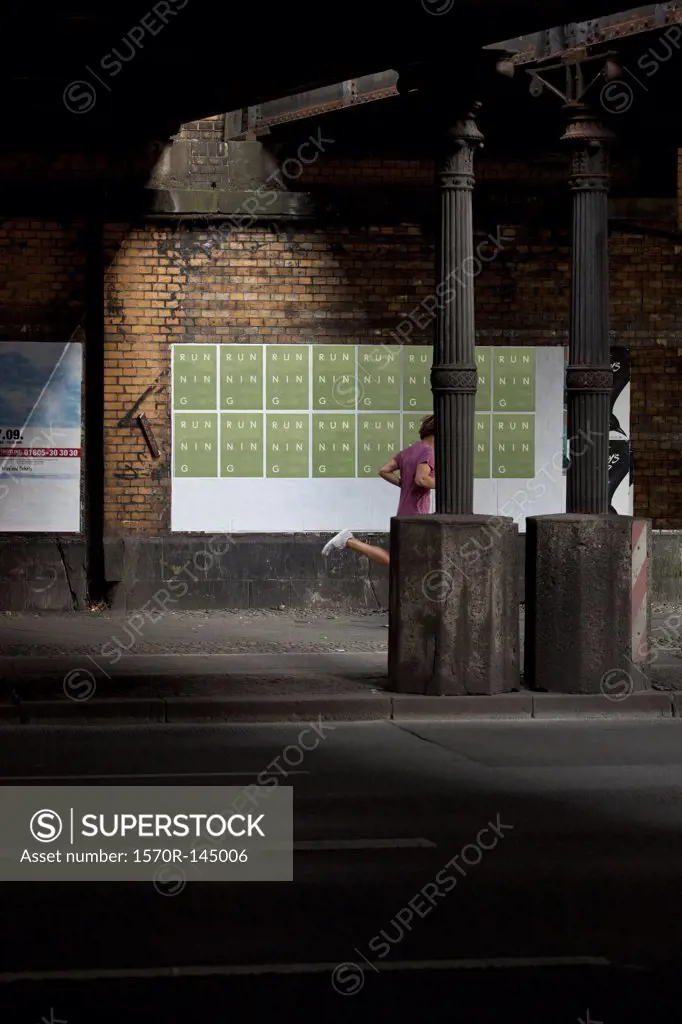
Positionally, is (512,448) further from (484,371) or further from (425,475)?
(425,475)

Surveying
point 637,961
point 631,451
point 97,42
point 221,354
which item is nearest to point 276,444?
point 221,354

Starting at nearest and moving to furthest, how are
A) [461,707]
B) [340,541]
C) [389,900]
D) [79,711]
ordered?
[389,900]
[79,711]
[461,707]
[340,541]

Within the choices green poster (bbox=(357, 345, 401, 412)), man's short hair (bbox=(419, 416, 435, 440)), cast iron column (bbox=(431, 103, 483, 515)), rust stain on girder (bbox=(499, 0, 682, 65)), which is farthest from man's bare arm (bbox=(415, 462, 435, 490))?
rust stain on girder (bbox=(499, 0, 682, 65))

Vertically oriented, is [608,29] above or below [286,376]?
above

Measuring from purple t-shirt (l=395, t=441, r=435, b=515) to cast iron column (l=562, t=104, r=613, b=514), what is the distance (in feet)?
8.76

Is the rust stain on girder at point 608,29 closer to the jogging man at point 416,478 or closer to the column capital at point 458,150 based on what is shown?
the column capital at point 458,150

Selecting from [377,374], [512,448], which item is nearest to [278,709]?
[377,374]

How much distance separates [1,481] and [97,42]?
5.56 metres

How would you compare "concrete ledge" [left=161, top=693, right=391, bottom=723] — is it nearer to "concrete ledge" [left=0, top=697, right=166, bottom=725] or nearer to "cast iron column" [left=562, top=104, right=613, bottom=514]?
"concrete ledge" [left=0, top=697, right=166, bottom=725]

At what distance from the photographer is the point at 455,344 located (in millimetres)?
12336

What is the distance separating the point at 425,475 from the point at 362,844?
25.0 feet

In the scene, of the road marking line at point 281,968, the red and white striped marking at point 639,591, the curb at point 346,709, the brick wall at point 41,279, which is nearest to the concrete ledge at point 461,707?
the curb at point 346,709

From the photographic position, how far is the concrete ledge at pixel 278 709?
11461 mm

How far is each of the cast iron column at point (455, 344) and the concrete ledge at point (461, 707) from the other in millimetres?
1326
